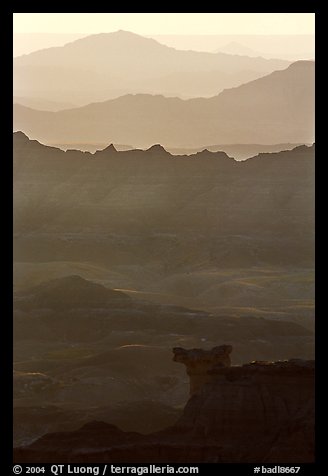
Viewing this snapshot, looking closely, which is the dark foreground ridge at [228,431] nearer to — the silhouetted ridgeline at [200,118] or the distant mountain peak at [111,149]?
the distant mountain peak at [111,149]

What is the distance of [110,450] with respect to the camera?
47.5 metres

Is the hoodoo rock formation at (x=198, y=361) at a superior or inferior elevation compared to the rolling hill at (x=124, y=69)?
inferior

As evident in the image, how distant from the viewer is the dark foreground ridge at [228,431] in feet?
158

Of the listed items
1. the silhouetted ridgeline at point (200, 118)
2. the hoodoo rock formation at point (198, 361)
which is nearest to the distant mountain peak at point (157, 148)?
the silhouetted ridgeline at point (200, 118)

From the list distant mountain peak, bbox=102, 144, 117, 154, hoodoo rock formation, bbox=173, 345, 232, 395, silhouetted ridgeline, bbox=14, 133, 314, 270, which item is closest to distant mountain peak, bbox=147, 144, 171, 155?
silhouetted ridgeline, bbox=14, 133, 314, 270

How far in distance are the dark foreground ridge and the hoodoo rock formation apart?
288 cm

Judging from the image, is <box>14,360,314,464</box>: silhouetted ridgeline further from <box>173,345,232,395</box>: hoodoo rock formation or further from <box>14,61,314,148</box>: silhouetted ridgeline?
<box>14,61,314,148</box>: silhouetted ridgeline

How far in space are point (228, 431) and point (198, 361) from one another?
5726mm

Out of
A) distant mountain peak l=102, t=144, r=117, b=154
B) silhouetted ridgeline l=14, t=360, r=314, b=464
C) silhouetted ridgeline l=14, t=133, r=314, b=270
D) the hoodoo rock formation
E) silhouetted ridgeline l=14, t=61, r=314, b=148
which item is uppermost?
silhouetted ridgeline l=14, t=61, r=314, b=148

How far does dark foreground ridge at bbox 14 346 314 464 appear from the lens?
4809 cm

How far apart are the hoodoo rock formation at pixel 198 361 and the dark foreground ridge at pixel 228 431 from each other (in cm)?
288

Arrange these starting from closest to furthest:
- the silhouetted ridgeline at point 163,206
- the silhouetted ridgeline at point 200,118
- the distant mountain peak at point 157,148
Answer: the silhouetted ridgeline at point 163,206 → the distant mountain peak at point 157,148 → the silhouetted ridgeline at point 200,118

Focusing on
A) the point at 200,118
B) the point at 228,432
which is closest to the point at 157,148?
the point at 200,118

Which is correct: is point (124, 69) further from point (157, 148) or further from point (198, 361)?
point (198, 361)
